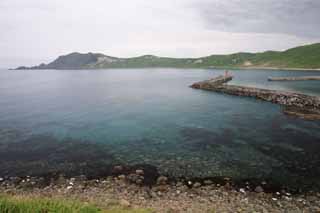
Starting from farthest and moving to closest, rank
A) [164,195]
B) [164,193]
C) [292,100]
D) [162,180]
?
[292,100]
[162,180]
[164,193]
[164,195]

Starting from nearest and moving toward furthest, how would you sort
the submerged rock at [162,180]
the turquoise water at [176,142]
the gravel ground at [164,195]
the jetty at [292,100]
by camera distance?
the gravel ground at [164,195]
the submerged rock at [162,180]
the turquoise water at [176,142]
the jetty at [292,100]

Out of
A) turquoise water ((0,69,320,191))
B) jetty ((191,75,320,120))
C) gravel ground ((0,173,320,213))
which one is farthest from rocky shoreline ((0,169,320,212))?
jetty ((191,75,320,120))

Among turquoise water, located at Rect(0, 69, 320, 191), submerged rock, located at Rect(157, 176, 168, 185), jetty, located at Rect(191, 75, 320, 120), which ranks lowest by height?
submerged rock, located at Rect(157, 176, 168, 185)

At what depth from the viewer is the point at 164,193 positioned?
30.5ft

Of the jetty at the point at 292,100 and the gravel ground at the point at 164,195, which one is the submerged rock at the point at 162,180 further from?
the jetty at the point at 292,100

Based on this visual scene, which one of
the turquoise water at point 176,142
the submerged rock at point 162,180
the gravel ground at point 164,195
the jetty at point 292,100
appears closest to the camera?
the gravel ground at point 164,195

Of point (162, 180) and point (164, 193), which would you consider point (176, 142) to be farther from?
point (164, 193)

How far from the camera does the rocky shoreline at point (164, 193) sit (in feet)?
26.4

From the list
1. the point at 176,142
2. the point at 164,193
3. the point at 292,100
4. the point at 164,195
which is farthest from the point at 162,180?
the point at 292,100

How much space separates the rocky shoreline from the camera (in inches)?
317

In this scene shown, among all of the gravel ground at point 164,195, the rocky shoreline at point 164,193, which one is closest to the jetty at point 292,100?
the rocky shoreline at point 164,193

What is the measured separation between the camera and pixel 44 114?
91.3ft

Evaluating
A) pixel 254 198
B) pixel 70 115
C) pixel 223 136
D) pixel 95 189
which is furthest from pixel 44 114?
pixel 254 198

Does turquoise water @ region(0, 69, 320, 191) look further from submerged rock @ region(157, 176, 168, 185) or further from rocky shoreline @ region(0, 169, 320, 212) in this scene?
rocky shoreline @ region(0, 169, 320, 212)
